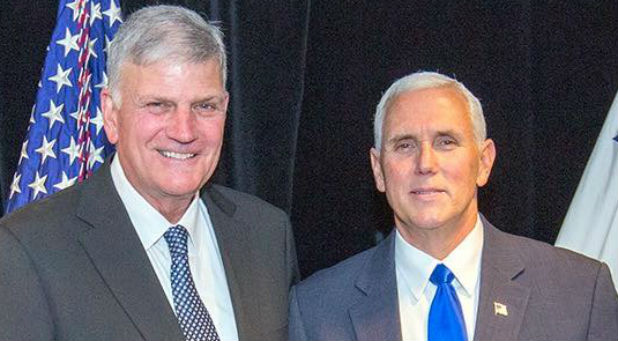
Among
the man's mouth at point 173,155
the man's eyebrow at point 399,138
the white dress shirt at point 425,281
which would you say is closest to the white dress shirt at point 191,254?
the man's mouth at point 173,155

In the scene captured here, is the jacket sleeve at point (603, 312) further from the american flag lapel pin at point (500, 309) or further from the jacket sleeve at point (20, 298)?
the jacket sleeve at point (20, 298)

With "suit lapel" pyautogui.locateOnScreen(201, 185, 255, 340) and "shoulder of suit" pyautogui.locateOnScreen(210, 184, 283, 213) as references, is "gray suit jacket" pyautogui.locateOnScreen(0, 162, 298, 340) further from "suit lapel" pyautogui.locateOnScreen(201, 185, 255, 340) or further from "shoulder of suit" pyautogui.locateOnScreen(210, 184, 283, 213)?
"shoulder of suit" pyautogui.locateOnScreen(210, 184, 283, 213)

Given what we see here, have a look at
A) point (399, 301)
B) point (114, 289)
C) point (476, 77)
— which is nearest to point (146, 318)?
point (114, 289)

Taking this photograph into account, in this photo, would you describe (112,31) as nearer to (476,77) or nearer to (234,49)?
(234,49)

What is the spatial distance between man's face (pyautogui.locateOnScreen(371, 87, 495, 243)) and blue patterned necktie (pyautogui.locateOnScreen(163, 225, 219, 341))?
0.63m

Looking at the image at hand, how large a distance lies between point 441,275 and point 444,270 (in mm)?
17

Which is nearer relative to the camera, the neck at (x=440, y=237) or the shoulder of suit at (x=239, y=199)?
the neck at (x=440, y=237)

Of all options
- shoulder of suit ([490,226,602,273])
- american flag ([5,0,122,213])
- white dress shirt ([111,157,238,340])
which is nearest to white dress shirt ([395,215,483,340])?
shoulder of suit ([490,226,602,273])

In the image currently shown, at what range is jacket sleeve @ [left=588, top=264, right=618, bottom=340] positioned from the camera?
9.76 feet

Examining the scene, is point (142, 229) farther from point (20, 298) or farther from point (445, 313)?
point (445, 313)

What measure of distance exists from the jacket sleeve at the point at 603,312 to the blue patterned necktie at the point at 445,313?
0.36m

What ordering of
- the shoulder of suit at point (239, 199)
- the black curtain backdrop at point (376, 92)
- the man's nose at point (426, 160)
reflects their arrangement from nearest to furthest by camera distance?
1. the man's nose at point (426, 160)
2. the shoulder of suit at point (239, 199)
3. the black curtain backdrop at point (376, 92)

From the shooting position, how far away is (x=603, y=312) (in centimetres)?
300

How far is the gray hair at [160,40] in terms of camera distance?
9.64ft
